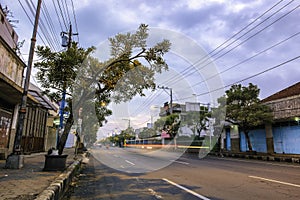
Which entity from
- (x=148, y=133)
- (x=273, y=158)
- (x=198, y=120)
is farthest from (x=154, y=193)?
(x=148, y=133)

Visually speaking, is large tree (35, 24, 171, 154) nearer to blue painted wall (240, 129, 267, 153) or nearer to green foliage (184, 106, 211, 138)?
blue painted wall (240, 129, 267, 153)

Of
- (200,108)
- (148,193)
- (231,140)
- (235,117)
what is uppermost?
(200,108)

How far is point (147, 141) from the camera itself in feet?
233

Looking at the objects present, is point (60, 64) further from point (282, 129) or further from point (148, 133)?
point (148, 133)

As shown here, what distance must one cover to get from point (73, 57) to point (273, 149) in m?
22.8

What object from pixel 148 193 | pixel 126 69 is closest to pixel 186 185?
pixel 148 193

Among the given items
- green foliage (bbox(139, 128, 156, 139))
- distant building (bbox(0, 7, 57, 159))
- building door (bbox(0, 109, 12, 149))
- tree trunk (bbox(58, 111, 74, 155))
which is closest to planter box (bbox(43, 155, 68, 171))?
tree trunk (bbox(58, 111, 74, 155))

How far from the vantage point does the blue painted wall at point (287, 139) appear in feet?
71.1

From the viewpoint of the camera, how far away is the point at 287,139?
22.7 metres

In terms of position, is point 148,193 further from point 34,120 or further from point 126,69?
point 34,120

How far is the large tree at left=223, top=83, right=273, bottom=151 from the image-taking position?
76.1 feet

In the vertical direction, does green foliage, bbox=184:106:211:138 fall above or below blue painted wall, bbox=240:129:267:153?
above

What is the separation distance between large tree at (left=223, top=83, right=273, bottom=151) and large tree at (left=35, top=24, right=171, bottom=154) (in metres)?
16.1

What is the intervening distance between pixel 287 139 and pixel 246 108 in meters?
4.63
